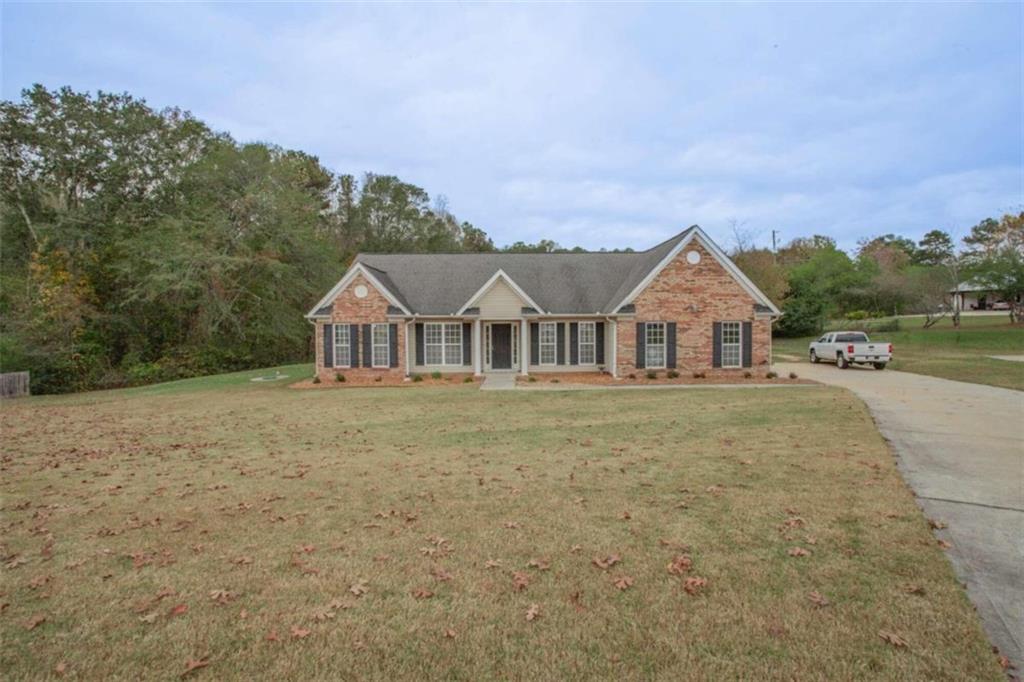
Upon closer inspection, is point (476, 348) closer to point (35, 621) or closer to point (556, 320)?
point (556, 320)

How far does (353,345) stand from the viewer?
23.8 meters

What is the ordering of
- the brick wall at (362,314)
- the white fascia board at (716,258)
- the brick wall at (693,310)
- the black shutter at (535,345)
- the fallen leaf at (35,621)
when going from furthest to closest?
the black shutter at (535,345)
the brick wall at (362,314)
the brick wall at (693,310)
the white fascia board at (716,258)
the fallen leaf at (35,621)

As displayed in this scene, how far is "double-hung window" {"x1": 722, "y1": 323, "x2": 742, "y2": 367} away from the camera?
2289 cm

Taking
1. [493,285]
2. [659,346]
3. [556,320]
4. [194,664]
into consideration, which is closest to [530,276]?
[556,320]

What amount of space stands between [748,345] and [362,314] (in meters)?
15.5

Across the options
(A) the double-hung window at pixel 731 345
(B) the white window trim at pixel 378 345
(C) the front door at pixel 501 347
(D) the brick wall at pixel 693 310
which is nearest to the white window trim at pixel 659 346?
(D) the brick wall at pixel 693 310

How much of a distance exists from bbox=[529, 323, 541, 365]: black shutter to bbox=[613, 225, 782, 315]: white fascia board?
12.1 feet

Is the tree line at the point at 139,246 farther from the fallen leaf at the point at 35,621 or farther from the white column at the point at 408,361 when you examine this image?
the fallen leaf at the point at 35,621

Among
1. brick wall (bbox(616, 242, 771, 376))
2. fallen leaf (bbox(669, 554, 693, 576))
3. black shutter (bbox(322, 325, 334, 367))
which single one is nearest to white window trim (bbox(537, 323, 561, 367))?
brick wall (bbox(616, 242, 771, 376))

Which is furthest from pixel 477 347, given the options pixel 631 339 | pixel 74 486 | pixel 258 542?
pixel 258 542

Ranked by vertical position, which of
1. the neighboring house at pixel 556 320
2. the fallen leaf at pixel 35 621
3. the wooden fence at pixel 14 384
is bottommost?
the wooden fence at pixel 14 384

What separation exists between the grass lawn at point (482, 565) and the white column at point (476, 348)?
46.9 ft

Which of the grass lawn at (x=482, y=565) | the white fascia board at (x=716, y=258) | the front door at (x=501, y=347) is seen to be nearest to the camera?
the grass lawn at (x=482, y=565)

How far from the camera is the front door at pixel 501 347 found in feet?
82.5
